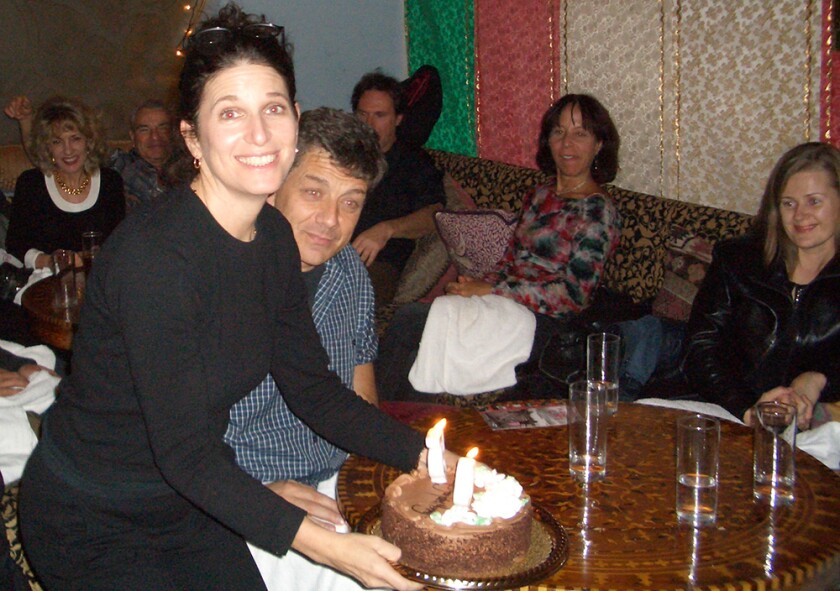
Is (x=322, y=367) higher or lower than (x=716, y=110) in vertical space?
lower

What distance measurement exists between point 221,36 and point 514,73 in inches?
142

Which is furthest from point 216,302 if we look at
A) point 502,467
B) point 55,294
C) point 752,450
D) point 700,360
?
point 55,294

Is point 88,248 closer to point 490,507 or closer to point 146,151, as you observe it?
point 146,151

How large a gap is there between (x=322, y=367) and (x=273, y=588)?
1.65 feet

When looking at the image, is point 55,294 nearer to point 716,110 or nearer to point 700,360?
point 700,360

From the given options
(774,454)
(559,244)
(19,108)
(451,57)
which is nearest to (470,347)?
(559,244)

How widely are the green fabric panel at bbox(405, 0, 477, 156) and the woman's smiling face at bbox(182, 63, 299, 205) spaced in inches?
157

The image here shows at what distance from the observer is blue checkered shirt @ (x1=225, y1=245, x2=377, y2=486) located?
1850 mm

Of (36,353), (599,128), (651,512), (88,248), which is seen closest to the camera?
(651,512)

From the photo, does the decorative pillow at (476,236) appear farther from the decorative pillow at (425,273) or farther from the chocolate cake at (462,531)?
the chocolate cake at (462,531)

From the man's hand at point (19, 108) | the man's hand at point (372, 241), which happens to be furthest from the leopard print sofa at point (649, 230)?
the man's hand at point (19, 108)

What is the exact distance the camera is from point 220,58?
1.39 metres

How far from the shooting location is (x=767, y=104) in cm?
328

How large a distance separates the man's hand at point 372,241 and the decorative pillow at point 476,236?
Result: 0.28 metres
